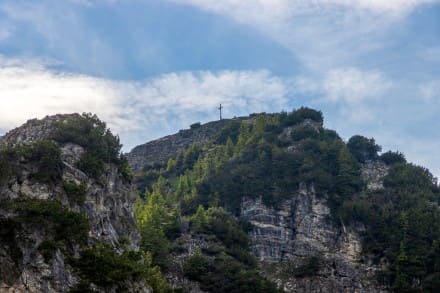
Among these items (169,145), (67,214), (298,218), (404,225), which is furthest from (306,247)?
(169,145)

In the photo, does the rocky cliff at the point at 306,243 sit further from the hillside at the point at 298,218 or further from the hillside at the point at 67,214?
the hillside at the point at 67,214

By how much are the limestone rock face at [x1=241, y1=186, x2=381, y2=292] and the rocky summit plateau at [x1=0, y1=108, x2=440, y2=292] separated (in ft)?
0.53

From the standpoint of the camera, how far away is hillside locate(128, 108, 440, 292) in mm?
65125

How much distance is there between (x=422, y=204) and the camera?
246ft

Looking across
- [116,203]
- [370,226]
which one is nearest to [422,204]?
[370,226]

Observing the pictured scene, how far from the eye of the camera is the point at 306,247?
73875mm

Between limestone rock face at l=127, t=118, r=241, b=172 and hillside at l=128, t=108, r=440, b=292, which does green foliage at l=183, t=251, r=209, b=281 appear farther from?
limestone rock face at l=127, t=118, r=241, b=172

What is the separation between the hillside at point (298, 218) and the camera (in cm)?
6512

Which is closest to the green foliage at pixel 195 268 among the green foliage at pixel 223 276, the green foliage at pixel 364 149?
the green foliage at pixel 223 276

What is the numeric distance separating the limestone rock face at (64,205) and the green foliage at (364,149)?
48.9m

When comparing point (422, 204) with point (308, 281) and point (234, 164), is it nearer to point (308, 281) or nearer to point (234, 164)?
point (308, 281)

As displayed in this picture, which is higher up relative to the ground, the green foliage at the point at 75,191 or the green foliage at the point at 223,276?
the green foliage at the point at 75,191

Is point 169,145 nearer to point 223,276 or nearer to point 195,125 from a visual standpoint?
point 195,125

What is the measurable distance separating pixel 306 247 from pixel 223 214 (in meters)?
11.1
